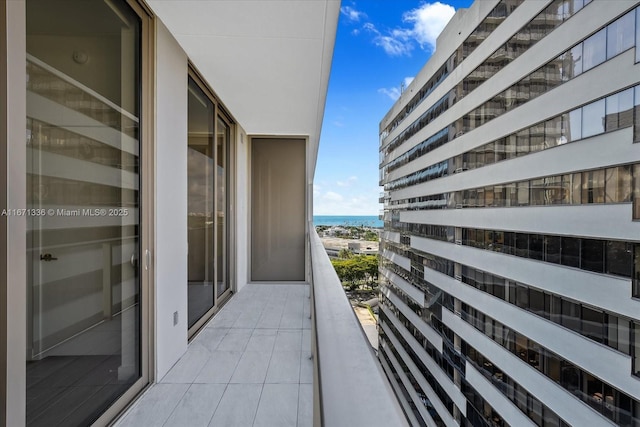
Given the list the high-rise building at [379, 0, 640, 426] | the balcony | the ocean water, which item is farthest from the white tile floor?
the ocean water

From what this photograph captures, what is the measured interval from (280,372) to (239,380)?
0.94 feet

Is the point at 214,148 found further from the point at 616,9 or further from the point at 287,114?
the point at 616,9

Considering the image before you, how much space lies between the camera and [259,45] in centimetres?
230

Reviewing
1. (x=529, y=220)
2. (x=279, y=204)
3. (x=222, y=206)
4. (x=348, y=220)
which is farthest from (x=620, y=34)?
(x=348, y=220)

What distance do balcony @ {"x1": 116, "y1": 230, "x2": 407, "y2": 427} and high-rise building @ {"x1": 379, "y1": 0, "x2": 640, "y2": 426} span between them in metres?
7.00

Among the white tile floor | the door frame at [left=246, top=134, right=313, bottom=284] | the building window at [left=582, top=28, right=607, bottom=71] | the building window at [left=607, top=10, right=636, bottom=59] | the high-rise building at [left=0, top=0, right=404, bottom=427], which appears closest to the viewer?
the high-rise building at [left=0, top=0, right=404, bottom=427]

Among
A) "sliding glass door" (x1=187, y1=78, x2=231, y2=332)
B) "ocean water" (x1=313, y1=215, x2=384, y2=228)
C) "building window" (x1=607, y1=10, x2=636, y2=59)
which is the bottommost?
"ocean water" (x1=313, y1=215, x2=384, y2=228)

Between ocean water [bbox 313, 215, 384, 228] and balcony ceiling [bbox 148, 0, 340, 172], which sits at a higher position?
balcony ceiling [bbox 148, 0, 340, 172]

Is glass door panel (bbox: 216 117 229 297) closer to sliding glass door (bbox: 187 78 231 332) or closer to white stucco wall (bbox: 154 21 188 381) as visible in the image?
sliding glass door (bbox: 187 78 231 332)

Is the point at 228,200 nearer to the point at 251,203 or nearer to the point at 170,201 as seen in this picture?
the point at 251,203

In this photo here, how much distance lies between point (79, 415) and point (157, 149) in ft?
4.94

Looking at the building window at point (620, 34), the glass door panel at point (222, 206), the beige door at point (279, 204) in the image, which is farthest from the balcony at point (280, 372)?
the building window at point (620, 34)

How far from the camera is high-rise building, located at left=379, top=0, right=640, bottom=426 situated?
10.0 metres

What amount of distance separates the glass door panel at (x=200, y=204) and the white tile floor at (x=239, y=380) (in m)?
0.34
